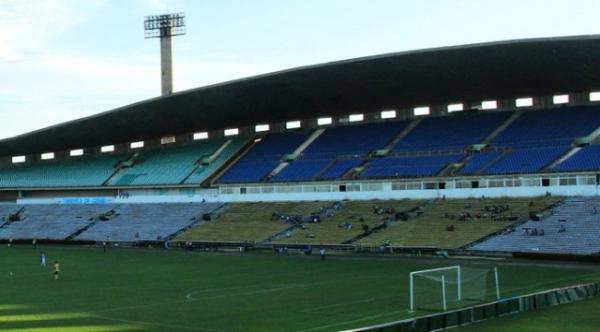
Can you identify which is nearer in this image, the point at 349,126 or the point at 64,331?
the point at 64,331

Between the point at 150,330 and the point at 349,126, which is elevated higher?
the point at 349,126

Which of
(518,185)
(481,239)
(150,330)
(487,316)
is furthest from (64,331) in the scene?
(518,185)

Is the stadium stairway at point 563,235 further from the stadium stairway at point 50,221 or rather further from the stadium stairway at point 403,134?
the stadium stairway at point 50,221

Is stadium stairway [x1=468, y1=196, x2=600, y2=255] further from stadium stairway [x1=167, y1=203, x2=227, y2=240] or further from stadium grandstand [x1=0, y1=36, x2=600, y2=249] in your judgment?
stadium stairway [x1=167, y1=203, x2=227, y2=240]

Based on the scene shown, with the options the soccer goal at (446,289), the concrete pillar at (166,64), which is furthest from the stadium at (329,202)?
the concrete pillar at (166,64)

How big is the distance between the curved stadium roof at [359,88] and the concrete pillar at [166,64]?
6.01 meters

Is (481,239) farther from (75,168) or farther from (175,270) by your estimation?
(75,168)

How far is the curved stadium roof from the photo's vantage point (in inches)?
2389

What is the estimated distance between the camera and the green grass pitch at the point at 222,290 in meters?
29.1

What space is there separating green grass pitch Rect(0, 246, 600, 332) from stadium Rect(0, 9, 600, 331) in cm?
19

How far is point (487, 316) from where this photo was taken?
27547 millimetres

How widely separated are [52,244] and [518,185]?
45.0 m

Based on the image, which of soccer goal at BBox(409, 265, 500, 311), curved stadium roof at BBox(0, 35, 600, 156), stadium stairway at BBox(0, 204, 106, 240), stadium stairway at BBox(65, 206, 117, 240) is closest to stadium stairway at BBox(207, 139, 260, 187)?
curved stadium roof at BBox(0, 35, 600, 156)

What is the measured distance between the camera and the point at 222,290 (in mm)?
38438
